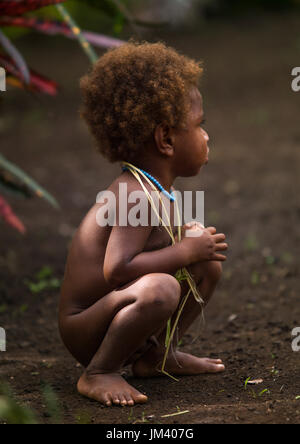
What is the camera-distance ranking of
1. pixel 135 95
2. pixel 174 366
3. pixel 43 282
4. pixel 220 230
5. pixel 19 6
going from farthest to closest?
pixel 220 230 → pixel 43 282 → pixel 19 6 → pixel 174 366 → pixel 135 95

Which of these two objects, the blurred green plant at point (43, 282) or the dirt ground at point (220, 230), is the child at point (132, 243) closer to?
the dirt ground at point (220, 230)

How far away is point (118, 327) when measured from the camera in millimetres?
2125

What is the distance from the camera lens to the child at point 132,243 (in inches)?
83.7

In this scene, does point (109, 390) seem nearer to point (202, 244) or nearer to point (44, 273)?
point (202, 244)

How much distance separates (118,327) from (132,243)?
0.27 m

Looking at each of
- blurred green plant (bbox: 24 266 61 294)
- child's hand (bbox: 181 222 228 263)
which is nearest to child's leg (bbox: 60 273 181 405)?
child's hand (bbox: 181 222 228 263)

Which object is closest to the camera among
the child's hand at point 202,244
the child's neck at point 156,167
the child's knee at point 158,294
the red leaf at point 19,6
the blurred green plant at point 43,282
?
the child's knee at point 158,294

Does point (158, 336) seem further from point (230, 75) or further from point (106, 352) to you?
point (230, 75)

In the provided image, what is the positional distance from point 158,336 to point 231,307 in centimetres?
90

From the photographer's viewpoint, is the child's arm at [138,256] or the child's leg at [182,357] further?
the child's leg at [182,357]

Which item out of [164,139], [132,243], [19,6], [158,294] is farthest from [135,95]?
[19,6]

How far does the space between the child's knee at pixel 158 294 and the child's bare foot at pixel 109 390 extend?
0.29 meters

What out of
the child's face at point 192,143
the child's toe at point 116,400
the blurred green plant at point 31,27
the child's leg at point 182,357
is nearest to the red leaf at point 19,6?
the blurred green plant at point 31,27

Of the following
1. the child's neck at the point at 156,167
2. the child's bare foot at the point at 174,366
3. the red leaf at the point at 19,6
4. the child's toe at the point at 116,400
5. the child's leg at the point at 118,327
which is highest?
the red leaf at the point at 19,6
